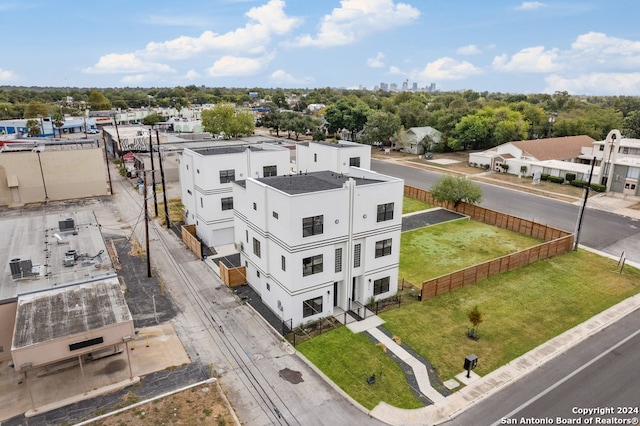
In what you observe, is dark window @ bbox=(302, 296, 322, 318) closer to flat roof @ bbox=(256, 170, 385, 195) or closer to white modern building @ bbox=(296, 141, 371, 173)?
flat roof @ bbox=(256, 170, 385, 195)

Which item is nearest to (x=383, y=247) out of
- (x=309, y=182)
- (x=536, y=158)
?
(x=309, y=182)

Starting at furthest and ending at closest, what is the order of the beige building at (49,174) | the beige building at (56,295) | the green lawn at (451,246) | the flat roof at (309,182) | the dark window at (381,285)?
the beige building at (49,174) → the green lawn at (451,246) → the dark window at (381,285) → the flat roof at (309,182) → the beige building at (56,295)

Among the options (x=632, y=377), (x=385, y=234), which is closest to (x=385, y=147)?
(x=385, y=234)

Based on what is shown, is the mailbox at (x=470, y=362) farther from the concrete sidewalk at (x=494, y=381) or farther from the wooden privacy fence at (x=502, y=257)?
the wooden privacy fence at (x=502, y=257)

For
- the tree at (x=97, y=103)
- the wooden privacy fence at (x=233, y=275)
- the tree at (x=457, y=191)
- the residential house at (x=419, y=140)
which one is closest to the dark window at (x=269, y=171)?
the wooden privacy fence at (x=233, y=275)

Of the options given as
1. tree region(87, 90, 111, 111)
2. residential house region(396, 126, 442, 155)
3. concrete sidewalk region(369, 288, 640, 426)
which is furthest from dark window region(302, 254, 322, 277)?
tree region(87, 90, 111, 111)

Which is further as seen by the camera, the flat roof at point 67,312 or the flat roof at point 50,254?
the flat roof at point 50,254
